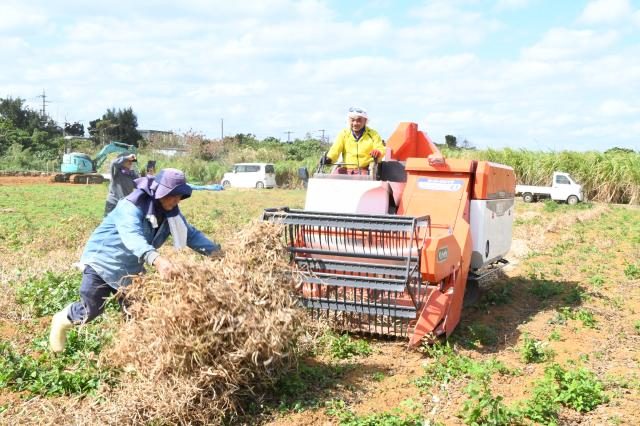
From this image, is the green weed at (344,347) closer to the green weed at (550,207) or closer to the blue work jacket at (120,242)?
the blue work jacket at (120,242)

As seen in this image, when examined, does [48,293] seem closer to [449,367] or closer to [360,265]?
[360,265]

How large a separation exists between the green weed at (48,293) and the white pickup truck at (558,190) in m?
22.6

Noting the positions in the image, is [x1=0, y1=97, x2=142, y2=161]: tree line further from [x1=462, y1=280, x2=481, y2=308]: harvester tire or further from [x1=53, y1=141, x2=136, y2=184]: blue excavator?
[x1=462, y1=280, x2=481, y2=308]: harvester tire

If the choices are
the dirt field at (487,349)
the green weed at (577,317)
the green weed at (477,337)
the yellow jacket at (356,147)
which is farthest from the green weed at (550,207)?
the green weed at (477,337)

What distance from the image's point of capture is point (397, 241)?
620cm

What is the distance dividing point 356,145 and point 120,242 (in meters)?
3.35

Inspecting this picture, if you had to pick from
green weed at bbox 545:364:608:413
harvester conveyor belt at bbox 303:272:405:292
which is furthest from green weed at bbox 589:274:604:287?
harvester conveyor belt at bbox 303:272:405:292

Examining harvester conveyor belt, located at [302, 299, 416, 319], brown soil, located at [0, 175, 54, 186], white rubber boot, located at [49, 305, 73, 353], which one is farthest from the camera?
brown soil, located at [0, 175, 54, 186]

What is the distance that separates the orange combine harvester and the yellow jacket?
0.22 m

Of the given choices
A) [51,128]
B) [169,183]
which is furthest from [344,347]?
[51,128]

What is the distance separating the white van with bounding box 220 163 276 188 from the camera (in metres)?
36.7

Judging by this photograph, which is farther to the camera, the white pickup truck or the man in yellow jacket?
the white pickup truck

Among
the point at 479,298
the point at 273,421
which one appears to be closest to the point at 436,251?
the point at 273,421

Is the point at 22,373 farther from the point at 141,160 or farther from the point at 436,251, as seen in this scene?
the point at 141,160
